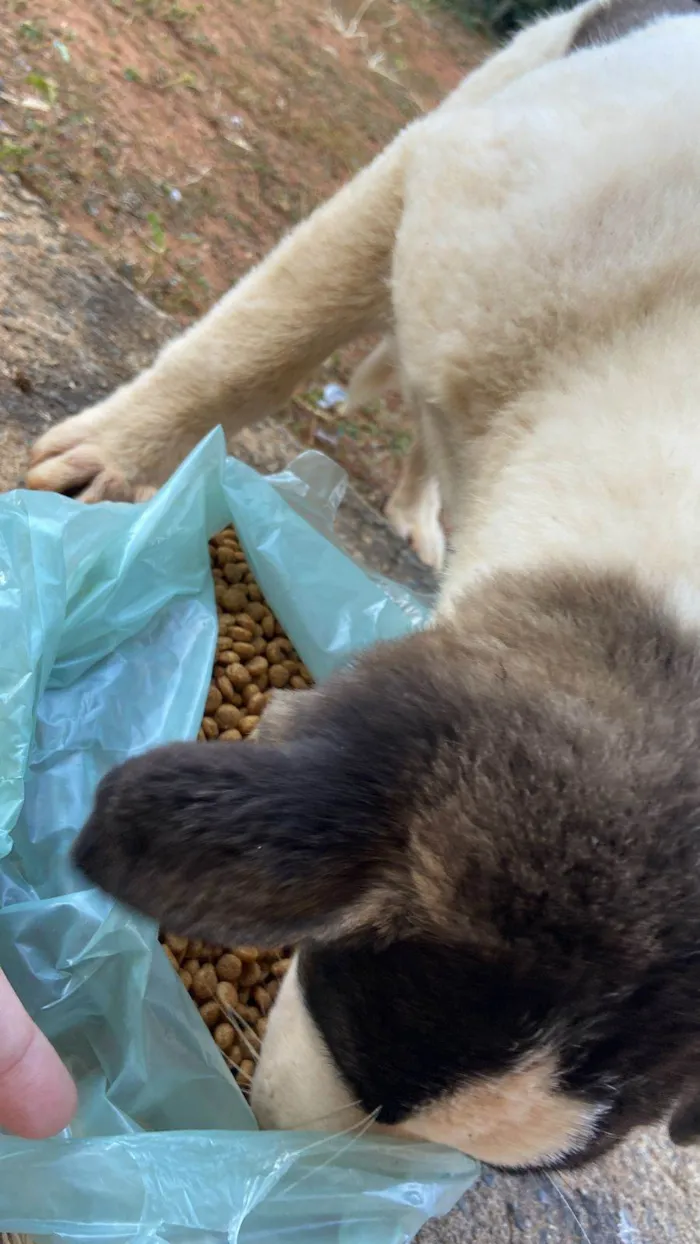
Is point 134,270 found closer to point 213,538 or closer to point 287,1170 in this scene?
point 213,538

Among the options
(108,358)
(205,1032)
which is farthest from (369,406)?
(205,1032)

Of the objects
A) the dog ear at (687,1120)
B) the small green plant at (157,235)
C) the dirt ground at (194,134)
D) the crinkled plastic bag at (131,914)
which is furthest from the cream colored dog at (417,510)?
the dog ear at (687,1120)

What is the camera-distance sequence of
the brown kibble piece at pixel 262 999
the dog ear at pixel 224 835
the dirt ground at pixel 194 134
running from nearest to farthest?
the dog ear at pixel 224 835, the brown kibble piece at pixel 262 999, the dirt ground at pixel 194 134

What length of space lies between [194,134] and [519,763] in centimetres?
338

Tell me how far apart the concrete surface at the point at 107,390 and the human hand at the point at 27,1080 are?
2.58ft

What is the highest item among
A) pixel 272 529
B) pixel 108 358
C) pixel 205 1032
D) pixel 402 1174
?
pixel 108 358

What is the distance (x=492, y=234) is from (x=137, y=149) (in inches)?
83.9

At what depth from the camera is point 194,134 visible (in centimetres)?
368

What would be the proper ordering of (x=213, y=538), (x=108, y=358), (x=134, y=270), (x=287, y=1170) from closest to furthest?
(x=287, y=1170) → (x=213, y=538) → (x=108, y=358) → (x=134, y=270)

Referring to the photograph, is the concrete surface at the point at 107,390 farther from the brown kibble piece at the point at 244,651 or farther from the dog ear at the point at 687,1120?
the brown kibble piece at the point at 244,651

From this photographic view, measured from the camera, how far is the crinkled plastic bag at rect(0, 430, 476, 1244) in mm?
1272

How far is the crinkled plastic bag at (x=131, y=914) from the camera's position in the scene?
1.27 metres

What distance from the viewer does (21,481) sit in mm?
2189

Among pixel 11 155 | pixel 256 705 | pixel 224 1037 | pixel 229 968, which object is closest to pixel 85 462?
pixel 256 705
